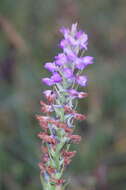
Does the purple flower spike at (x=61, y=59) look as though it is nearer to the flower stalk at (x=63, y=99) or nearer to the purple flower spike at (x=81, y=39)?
the flower stalk at (x=63, y=99)

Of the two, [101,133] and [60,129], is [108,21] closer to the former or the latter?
[101,133]

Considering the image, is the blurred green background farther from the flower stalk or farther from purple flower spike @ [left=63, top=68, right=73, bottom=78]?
purple flower spike @ [left=63, top=68, right=73, bottom=78]

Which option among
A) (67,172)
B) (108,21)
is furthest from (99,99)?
(108,21)

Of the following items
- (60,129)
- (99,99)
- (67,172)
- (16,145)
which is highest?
(99,99)

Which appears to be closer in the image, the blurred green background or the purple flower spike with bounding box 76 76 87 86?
the purple flower spike with bounding box 76 76 87 86

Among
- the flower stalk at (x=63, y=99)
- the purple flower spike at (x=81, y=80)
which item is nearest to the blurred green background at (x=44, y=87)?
the flower stalk at (x=63, y=99)

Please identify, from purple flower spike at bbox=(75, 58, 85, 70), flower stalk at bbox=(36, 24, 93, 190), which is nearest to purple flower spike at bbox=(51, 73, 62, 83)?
flower stalk at bbox=(36, 24, 93, 190)
